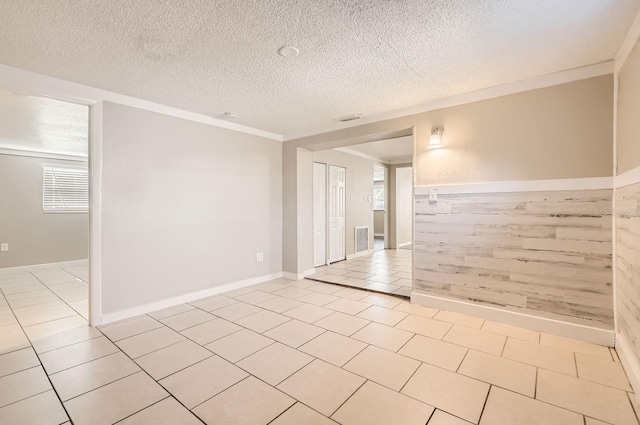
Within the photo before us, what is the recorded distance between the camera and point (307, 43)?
2078mm

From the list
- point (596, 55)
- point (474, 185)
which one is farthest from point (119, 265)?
point (596, 55)

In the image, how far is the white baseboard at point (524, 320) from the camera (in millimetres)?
2398

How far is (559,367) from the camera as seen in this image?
206cm

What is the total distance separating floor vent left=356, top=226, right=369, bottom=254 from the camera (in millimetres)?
6619

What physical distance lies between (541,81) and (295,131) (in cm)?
307

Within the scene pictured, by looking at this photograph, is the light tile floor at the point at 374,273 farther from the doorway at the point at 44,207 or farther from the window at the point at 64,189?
the window at the point at 64,189

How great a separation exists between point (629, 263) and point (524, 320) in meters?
1.04

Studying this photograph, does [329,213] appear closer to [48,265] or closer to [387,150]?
[387,150]

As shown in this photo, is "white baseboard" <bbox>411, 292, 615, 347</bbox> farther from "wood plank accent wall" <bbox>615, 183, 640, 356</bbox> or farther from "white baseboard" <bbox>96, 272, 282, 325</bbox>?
"white baseboard" <bbox>96, 272, 282, 325</bbox>

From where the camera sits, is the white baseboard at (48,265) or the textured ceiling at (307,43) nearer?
the textured ceiling at (307,43)

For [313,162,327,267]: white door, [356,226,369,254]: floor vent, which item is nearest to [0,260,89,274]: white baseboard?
[313,162,327,267]: white door

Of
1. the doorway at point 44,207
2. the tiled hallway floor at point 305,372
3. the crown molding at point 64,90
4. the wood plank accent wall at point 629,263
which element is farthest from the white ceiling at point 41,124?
the wood plank accent wall at point 629,263

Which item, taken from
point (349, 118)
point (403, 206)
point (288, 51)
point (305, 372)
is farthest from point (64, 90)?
point (403, 206)

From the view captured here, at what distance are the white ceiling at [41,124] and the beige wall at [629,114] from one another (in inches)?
192
